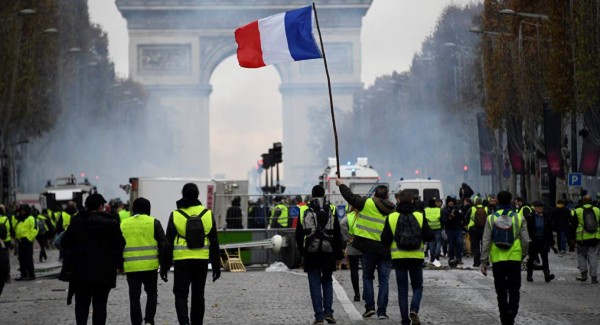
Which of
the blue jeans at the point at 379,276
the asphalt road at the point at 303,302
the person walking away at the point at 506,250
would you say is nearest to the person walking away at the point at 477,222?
the asphalt road at the point at 303,302

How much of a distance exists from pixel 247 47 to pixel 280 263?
8906 millimetres

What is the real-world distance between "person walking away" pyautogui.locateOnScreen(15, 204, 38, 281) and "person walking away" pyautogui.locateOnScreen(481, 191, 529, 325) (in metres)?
15.7

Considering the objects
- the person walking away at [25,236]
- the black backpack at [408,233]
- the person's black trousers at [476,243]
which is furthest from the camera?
the person's black trousers at [476,243]

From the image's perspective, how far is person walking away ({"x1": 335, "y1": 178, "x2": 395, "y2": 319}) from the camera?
17.7 meters

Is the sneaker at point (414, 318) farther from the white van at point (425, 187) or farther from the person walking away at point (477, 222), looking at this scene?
the white van at point (425, 187)

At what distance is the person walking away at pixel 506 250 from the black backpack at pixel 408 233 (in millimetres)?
836

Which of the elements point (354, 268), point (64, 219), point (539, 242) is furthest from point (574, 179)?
point (354, 268)

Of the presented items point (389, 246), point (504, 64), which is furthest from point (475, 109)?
point (389, 246)

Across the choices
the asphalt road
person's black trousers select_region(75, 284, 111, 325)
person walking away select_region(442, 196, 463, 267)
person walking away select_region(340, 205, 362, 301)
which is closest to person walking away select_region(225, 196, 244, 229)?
the asphalt road

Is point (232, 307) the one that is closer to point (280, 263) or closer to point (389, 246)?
point (389, 246)

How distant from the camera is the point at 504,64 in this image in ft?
177

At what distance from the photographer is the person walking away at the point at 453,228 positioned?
3212 cm

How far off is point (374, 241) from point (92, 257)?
409 centimetres

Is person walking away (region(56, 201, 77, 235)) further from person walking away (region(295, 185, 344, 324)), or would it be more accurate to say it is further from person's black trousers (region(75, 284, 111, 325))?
person's black trousers (region(75, 284, 111, 325))
